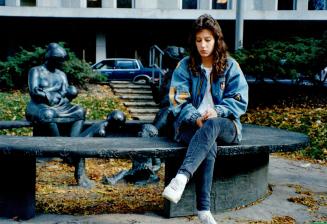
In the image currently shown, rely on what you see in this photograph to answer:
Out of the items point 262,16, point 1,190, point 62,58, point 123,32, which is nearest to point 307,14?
point 262,16

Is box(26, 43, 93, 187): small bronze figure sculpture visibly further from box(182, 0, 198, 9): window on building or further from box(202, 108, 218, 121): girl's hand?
box(182, 0, 198, 9): window on building

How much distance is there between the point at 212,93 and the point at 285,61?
32.5ft

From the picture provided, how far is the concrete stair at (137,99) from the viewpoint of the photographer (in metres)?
14.5

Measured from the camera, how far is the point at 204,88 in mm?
4457

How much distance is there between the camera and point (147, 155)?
167 inches

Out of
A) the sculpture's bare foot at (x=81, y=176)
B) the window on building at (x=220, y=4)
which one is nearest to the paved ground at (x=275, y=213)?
the sculpture's bare foot at (x=81, y=176)

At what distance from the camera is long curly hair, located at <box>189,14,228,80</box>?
4.35 meters

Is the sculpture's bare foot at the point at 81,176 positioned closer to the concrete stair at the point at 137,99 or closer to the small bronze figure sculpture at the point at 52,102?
the small bronze figure sculpture at the point at 52,102

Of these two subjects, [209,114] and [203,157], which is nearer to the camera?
[203,157]

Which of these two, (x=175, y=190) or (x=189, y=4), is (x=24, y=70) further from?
(x=189, y=4)

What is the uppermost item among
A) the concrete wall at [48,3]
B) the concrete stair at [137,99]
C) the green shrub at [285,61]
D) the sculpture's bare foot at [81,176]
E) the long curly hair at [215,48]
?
the concrete wall at [48,3]

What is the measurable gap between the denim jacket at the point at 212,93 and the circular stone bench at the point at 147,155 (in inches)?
10.2

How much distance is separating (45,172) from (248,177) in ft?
10.2

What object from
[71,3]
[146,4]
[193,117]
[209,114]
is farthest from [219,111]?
[146,4]
